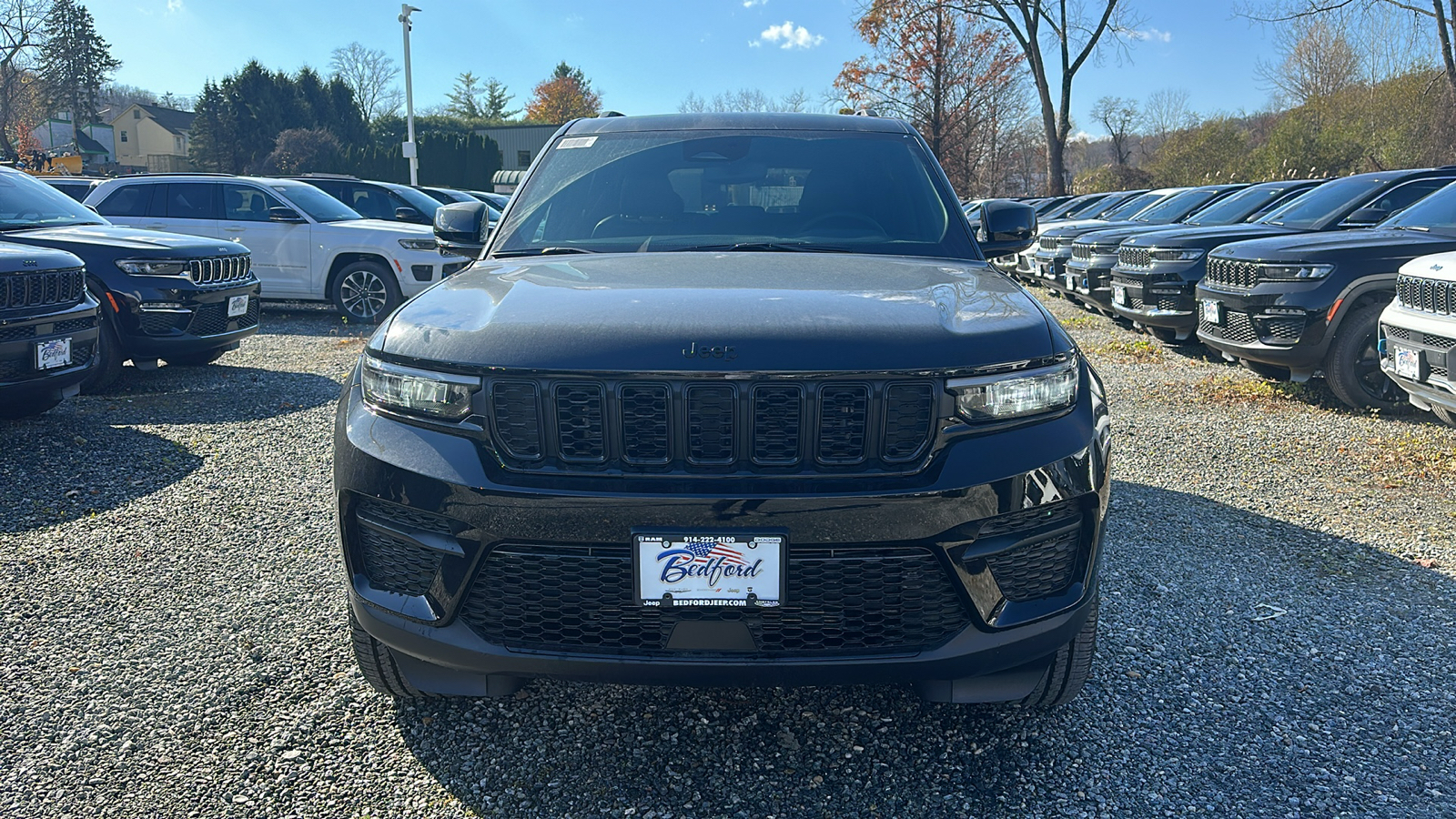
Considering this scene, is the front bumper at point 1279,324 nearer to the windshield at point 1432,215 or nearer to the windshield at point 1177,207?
the windshield at point 1432,215

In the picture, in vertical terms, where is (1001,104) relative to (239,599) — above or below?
above

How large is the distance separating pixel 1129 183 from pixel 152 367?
119 feet

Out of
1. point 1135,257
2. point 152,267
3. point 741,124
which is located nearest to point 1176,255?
point 1135,257

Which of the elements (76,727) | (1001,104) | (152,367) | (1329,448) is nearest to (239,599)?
(76,727)

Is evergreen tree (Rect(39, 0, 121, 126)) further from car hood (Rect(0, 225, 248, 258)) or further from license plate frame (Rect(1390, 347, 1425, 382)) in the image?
license plate frame (Rect(1390, 347, 1425, 382))

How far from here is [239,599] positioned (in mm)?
3566

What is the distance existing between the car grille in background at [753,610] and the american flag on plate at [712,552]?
114 millimetres

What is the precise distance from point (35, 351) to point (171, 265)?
216 centimetres

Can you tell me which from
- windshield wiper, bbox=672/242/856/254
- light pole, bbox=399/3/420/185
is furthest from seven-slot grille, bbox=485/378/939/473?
light pole, bbox=399/3/420/185

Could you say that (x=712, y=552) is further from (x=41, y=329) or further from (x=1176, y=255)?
(x=1176, y=255)

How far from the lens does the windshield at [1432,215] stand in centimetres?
718

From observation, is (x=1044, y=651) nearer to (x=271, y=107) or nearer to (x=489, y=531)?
(x=489, y=531)

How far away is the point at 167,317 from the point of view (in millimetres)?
7449

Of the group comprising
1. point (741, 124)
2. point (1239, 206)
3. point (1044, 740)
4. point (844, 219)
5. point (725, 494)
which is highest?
point (1239, 206)
